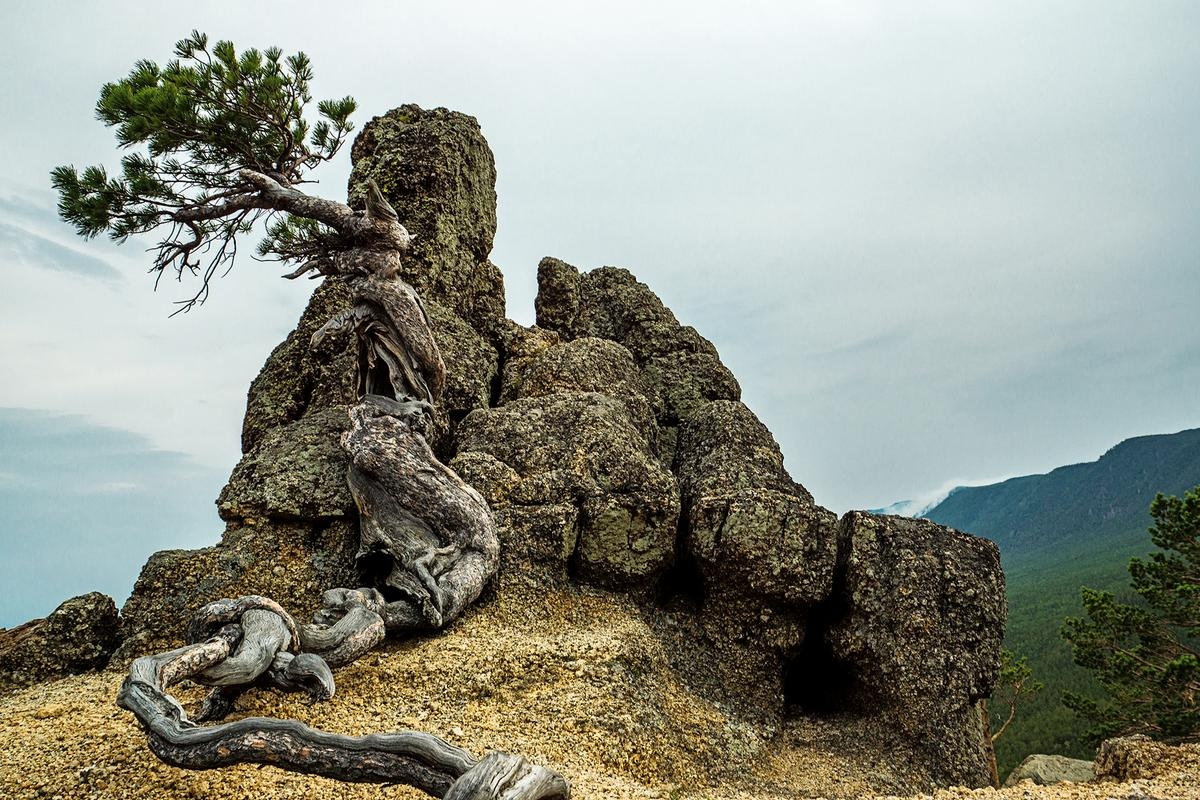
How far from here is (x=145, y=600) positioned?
11.4 m

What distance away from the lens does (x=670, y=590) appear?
44.2 feet

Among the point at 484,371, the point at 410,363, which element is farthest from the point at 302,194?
the point at 484,371

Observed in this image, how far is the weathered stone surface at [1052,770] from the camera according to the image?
13.9 metres

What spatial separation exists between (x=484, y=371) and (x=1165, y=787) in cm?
1390

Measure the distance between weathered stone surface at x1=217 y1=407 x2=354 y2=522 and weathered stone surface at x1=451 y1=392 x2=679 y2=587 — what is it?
88.8 inches

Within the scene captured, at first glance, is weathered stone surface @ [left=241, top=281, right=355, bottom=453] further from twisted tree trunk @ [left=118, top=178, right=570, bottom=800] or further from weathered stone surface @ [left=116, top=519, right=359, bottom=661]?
weathered stone surface @ [left=116, top=519, right=359, bottom=661]

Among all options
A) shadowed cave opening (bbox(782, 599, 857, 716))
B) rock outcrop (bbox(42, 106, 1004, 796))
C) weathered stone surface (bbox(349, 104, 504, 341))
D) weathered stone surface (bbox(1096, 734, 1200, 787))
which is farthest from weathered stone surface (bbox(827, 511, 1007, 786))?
weathered stone surface (bbox(349, 104, 504, 341))

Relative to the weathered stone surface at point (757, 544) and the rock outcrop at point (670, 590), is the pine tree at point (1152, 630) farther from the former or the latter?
the weathered stone surface at point (757, 544)

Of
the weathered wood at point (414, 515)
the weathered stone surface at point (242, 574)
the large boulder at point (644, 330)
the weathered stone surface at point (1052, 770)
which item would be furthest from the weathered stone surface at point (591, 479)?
the weathered stone surface at point (1052, 770)

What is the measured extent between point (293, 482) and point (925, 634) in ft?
38.3

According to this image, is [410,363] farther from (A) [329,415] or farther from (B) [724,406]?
(B) [724,406]

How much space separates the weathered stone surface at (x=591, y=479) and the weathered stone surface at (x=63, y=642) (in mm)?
6281

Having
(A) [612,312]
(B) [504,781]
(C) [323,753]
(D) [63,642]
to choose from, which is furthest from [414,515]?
(A) [612,312]

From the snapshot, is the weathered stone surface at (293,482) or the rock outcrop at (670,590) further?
the weathered stone surface at (293,482)
